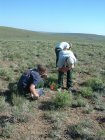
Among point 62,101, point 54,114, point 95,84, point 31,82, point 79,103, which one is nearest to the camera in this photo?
point 54,114

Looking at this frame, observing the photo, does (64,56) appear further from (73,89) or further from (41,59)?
(41,59)

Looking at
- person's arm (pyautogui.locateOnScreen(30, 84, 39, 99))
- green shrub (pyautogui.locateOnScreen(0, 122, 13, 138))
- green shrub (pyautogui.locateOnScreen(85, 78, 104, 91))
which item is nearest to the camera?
green shrub (pyautogui.locateOnScreen(0, 122, 13, 138))

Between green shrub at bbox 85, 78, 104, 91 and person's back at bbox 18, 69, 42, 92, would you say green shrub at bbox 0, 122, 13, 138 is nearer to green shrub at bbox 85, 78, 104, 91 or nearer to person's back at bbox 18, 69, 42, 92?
person's back at bbox 18, 69, 42, 92

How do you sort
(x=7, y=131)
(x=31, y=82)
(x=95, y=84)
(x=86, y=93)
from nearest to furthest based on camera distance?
1. (x=7, y=131)
2. (x=31, y=82)
3. (x=86, y=93)
4. (x=95, y=84)

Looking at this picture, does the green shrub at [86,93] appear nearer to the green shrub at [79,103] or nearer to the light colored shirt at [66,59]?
the green shrub at [79,103]

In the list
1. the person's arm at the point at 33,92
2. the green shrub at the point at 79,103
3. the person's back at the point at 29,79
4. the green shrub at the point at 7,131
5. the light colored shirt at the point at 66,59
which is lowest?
the green shrub at the point at 7,131

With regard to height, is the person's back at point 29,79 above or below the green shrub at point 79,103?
above

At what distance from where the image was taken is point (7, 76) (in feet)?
41.0

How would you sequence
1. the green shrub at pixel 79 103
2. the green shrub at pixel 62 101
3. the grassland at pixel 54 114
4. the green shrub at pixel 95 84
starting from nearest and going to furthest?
1. the grassland at pixel 54 114
2. the green shrub at pixel 62 101
3. the green shrub at pixel 79 103
4. the green shrub at pixel 95 84

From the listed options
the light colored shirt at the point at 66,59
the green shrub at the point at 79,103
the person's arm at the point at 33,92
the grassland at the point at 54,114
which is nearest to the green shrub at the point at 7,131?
the grassland at the point at 54,114

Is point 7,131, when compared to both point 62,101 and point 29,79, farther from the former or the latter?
point 29,79

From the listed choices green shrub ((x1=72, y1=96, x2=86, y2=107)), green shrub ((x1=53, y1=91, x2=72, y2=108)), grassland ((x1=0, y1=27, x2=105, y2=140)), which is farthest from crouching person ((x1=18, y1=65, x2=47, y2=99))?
green shrub ((x1=72, y1=96, x2=86, y2=107))

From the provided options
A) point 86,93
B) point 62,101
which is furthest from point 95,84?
point 62,101

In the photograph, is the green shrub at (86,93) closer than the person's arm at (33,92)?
No
